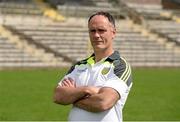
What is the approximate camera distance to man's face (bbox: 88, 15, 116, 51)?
11.2 feet

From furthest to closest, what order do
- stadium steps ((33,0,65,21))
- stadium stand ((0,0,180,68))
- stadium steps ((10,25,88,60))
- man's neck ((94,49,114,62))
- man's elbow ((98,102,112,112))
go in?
stadium steps ((33,0,65,21))
stadium steps ((10,25,88,60))
stadium stand ((0,0,180,68))
man's neck ((94,49,114,62))
man's elbow ((98,102,112,112))

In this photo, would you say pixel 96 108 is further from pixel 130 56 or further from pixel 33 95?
pixel 130 56

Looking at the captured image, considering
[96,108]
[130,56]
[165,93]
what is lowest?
[130,56]

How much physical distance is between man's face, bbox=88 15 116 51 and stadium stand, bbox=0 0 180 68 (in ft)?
58.9

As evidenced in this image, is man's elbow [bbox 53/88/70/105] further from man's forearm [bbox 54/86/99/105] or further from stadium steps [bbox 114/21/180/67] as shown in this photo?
stadium steps [bbox 114/21/180/67]

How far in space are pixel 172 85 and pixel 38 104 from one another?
5987 mm

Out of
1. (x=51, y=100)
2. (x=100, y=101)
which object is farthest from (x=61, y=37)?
(x=100, y=101)

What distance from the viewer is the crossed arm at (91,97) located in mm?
3342

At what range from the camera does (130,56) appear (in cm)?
2483

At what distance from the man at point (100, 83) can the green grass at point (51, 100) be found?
6.16 metres

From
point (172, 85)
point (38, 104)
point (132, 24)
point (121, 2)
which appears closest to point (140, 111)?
point (38, 104)

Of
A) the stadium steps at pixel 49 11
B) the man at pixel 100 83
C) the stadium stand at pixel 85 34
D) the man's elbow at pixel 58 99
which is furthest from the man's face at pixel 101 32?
the stadium steps at pixel 49 11

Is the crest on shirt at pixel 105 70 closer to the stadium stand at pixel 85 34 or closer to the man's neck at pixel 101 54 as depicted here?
the man's neck at pixel 101 54

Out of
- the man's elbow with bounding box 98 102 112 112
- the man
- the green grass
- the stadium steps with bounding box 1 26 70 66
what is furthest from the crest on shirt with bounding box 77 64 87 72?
the stadium steps with bounding box 1 26 70 66
